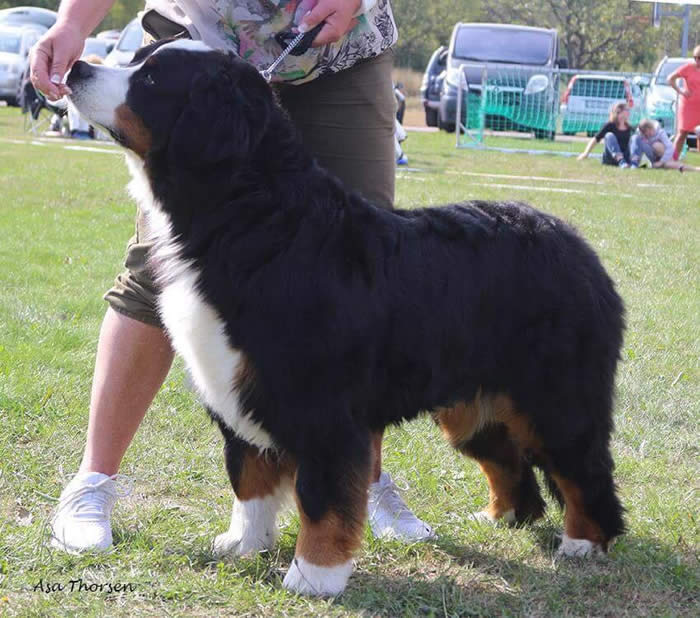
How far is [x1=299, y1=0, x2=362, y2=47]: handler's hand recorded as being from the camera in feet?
9.86

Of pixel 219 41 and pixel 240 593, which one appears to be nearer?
pixel 240 593

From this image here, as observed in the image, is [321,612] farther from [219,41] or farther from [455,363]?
[219,41]

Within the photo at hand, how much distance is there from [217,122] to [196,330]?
1.89 feet

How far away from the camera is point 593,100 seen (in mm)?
21828

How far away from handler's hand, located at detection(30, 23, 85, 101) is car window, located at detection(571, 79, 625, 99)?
20006mm

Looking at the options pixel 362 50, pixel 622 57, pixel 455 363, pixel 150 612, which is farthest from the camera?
pixel 622 57

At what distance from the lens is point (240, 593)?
288 centimetres

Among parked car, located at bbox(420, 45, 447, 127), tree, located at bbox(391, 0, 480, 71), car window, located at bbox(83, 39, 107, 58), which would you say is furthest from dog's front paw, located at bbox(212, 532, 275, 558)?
tree, located at bbox(391, 0, 480, 71)

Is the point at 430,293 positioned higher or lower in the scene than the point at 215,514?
higher

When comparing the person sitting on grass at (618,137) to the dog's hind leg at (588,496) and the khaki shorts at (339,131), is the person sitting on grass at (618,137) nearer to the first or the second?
the khaki shorts at (339,131)

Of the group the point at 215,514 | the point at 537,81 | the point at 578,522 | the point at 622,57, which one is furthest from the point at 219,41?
the point at 622,57

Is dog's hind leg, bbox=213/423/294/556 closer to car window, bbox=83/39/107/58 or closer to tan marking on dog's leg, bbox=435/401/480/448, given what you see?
tan marking on dog's leg, bbox=435/401/480/448

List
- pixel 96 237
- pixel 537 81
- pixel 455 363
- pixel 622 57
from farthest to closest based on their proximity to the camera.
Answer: pixel 622 57, pixel 537 81, pixel 96 237, pixel 455 363

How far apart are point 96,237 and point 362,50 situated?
591 centimetres
